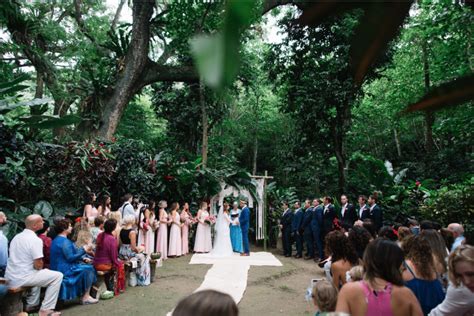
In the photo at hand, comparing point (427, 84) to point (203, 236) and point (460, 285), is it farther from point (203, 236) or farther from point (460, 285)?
point (203, 236)

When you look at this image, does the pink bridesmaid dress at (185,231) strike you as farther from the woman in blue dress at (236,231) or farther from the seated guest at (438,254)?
the seated guest at (438,254)

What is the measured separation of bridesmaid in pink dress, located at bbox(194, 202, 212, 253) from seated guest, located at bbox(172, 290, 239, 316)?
31.1 feet

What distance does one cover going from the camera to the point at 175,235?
32.3 ft

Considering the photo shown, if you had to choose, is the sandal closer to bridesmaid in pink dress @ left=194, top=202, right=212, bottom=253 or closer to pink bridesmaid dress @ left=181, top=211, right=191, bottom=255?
pink bridesmaid dress @ left=181, top=211, right=191, bottom=255

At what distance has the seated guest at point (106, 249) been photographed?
5.47 m

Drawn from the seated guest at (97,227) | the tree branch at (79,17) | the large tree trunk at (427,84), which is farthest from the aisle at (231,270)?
the tree branch at (79,17)

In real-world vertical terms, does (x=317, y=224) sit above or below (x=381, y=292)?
above

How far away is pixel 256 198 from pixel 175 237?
2991 mm

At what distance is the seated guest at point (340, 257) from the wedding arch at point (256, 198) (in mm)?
7927

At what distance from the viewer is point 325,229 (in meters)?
9.05

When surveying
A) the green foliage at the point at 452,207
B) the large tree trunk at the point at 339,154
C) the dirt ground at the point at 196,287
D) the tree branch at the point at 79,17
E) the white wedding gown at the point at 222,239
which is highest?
the tree branch at the point at 79,17

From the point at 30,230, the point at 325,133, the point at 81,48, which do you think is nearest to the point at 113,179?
Answer: the point at 81,48

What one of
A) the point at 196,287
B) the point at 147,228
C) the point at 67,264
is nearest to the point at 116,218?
the point at 67,264

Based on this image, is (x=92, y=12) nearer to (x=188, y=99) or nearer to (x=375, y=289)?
(x=188, y=99)
